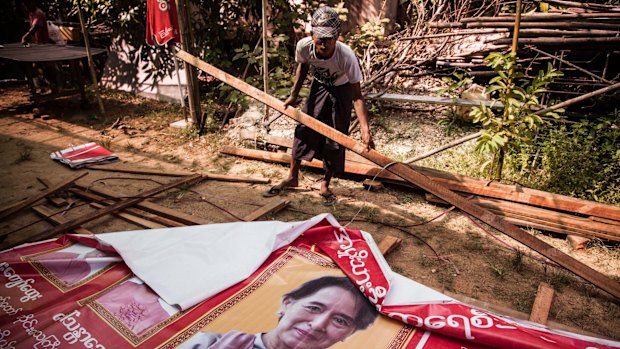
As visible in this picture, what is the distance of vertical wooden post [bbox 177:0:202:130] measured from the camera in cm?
514

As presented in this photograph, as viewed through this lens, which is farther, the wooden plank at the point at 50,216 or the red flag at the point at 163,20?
the red flag at the point at 163,20

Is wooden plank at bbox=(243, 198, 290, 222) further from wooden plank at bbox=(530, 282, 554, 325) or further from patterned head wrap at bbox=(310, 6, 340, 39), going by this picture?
wooden plank at bbox=(530, 282, 554, 325)

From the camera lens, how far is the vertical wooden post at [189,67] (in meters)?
5.14

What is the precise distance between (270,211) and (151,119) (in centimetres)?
433

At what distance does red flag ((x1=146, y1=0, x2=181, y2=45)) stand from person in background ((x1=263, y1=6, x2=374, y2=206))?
2773 mm

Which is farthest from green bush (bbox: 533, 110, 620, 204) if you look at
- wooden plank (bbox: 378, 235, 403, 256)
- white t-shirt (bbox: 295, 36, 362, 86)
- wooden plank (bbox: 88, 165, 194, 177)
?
wooden plank (bbox: 88, 165, 194, 177)

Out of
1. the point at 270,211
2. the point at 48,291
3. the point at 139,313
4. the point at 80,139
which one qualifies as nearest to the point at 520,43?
the point at 270,211

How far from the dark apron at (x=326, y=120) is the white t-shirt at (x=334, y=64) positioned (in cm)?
8

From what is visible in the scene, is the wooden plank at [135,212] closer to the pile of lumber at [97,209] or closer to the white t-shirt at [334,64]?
the pile of lumber at [97,209]

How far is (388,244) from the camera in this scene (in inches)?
114

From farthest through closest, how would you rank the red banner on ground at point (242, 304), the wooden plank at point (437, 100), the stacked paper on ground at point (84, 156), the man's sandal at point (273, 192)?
the wooden plank at point (437, 100), the stacked paper on ground at point (84, 156), the man's sandal at point (273, 192), the red banner on ground at point (242, 304)

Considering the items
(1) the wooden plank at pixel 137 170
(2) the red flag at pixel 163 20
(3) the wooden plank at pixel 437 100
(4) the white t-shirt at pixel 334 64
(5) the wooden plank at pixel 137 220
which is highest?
(2) the red flag at pixel 163 20

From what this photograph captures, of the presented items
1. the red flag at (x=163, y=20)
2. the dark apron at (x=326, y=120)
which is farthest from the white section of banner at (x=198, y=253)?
the red flag at (x=163, y=20)

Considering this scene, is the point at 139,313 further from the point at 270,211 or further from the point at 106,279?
the point at 270,211
